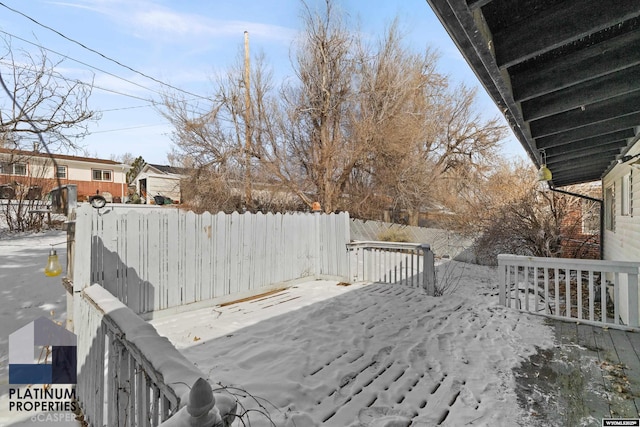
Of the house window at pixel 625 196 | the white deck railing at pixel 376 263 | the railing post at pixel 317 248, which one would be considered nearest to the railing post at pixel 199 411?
the white deck railing at pixel 376 263

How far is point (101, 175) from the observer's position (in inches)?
895

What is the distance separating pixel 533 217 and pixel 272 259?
27.9ft

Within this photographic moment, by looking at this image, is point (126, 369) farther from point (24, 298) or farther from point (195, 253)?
point (24, 298)

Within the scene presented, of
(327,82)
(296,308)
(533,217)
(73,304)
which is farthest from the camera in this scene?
(327,82)

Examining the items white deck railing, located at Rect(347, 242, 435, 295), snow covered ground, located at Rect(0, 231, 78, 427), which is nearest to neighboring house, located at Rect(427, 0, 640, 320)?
white deck railing, located at Rect(347, 242, 435, 295)

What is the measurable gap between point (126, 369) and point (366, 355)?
2.29 meters

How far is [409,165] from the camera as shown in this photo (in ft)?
38.6

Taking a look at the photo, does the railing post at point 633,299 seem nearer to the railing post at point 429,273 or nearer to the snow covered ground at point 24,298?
the railing post at point 429,273

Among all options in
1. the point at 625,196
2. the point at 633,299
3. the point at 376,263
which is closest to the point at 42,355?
the point at 376,263

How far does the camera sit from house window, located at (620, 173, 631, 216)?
530 centimetres

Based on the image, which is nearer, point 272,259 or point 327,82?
point 272,259

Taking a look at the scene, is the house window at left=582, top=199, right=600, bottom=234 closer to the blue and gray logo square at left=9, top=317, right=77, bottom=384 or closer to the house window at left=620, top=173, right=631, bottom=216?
the house window at left=620, top=173, right=631, bottom=216

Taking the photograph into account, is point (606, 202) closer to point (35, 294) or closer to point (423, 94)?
point (423, 94)

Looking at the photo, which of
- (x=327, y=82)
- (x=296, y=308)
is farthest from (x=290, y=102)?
(x=296, y=308)
